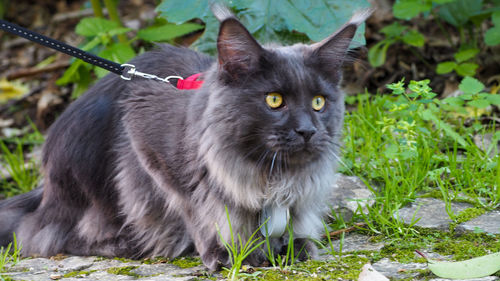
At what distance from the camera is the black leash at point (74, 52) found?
264 cm

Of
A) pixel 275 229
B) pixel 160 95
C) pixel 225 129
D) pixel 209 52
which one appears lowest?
pixel 275 229

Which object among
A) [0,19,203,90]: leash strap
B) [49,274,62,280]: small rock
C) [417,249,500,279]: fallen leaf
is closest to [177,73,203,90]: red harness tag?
[0,19,203,90]: leash strap

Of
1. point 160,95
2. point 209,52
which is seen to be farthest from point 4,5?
point 160,95

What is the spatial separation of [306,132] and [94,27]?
2.27 meters

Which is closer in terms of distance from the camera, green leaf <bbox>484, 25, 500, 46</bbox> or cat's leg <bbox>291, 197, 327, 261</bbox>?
cat's leg <bbox>291, 197, 327, 261</bbox>

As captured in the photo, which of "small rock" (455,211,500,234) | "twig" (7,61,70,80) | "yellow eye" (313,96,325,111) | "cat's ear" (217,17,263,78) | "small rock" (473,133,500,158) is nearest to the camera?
"cat's ear" (217,17,263,78)

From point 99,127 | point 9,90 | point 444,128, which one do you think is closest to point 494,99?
point 444,128

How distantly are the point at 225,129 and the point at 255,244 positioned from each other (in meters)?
0.50

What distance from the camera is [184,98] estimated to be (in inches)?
97.0

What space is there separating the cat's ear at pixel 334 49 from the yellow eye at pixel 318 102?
0.42 ft

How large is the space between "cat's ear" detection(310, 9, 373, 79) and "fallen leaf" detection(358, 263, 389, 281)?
29.9 inches

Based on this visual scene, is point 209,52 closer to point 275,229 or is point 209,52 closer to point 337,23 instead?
point 337,23

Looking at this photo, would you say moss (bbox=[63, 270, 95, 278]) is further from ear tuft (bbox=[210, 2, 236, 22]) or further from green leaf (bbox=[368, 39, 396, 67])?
green leaf (bbox=[368, 39, 396, 67])

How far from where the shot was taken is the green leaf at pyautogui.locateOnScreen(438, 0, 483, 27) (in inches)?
160
